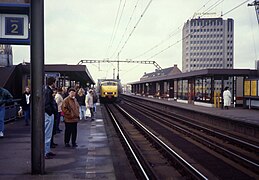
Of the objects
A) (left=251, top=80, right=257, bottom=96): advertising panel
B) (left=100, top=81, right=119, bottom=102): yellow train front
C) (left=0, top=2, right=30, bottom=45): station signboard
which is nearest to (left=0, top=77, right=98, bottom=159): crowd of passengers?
(left=0, top=2, right=30, bottom=45): station signboard

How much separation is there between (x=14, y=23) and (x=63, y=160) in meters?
3.15

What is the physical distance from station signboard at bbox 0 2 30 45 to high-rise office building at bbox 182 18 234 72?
120301 mm

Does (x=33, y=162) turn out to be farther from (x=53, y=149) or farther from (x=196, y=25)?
(x=196, y=25)

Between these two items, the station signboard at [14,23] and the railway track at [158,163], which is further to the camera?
the railway track at [158,163]

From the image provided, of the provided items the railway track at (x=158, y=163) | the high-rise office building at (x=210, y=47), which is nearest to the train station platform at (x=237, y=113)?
the railway track at (x=158, y=163)

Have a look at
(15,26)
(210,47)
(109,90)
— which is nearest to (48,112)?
(15,26)

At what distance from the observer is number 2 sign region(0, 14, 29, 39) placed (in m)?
7.99

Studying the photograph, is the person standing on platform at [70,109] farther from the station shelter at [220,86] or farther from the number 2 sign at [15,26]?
the station shelter at [220,86]

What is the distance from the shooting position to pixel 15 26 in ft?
26.5

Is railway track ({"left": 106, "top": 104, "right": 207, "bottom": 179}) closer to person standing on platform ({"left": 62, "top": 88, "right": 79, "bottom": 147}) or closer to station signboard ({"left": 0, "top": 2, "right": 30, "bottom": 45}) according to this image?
person standing on platform ({"left": 62, "top": 88, "right": 79, "bottom": 147})

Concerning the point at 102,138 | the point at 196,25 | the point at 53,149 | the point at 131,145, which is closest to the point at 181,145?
the point at 131,145

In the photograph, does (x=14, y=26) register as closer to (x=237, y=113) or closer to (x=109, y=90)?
(x=237, y=113)

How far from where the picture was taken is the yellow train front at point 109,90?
152 ft

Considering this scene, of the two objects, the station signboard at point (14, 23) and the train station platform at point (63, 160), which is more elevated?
the station signboard at point (14, 23)
